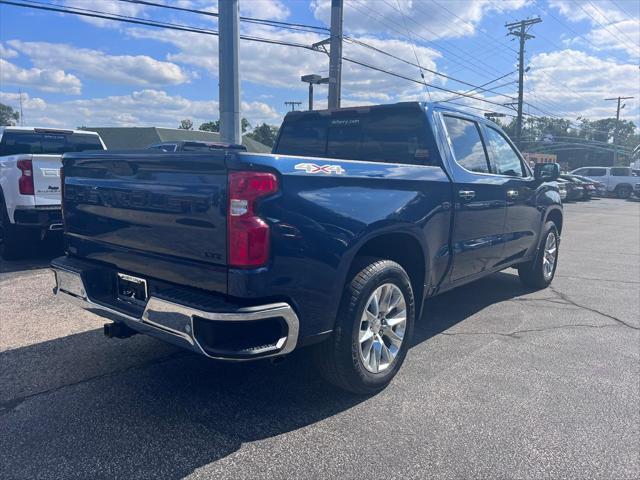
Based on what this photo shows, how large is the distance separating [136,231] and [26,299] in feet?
10.9

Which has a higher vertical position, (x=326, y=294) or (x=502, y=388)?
(x=326, y=294)

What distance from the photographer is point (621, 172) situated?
3469 cm

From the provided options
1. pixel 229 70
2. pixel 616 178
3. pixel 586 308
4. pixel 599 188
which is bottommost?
pixel 586 308

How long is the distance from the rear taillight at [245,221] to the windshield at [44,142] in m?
7.00

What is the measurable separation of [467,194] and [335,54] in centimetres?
1252

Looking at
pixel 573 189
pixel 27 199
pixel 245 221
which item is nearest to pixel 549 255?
pixel 245 221

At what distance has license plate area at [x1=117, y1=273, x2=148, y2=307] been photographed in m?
3.25

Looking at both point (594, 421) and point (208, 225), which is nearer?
point (208, 225)

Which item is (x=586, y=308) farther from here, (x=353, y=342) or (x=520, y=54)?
(x=520, y=54)

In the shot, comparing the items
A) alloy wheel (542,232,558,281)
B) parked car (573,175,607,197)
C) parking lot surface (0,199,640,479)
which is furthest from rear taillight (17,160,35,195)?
parked car (573,175,607,197)

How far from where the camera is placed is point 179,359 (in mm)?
4148

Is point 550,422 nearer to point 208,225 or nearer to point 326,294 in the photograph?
point 326,294

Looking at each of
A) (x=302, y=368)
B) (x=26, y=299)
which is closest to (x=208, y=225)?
(x=302, y=368)

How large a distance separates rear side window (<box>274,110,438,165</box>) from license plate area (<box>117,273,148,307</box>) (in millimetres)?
2326
